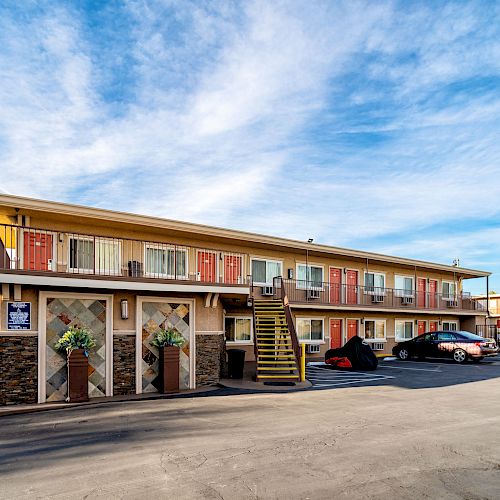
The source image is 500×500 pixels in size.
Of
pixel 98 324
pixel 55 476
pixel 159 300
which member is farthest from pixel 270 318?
pixel 55 476

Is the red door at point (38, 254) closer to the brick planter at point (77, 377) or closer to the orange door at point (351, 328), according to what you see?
the brick planter at point (77, 377)

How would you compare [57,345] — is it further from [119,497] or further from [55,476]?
[119,497]

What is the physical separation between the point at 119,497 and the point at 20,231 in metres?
9.51

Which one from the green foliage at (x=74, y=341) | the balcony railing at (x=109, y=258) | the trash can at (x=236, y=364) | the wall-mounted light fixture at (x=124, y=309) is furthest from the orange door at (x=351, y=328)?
the green foliage at (x=74, y=341)

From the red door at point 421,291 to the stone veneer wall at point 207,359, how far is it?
17.9 meters

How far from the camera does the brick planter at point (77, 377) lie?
12.5 metres

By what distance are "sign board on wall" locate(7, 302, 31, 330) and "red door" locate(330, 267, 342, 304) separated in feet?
51.3

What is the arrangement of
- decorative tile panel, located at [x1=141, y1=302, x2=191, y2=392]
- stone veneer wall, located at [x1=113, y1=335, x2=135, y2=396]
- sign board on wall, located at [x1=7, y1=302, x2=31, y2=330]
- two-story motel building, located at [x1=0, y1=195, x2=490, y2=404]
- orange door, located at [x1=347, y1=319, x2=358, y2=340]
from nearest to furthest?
sign board on wall, located at [x1=7, y1=302, x2=31, y2=330]
two-story motel building, located at [x1=0, y1=195, x2=490, y2=404]
stone veneer wall, located at [x1=113, y1=335, x2=135, y2=396]
decorative tile panel, located at [x1=141, y1=302, x2=191, y2=392]
orange door, located at [x1=347, y1=319, x2=358, y2=340]

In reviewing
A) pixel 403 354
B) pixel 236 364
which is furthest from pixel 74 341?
pixel 403 354

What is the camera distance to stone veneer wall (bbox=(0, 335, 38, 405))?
471 inches

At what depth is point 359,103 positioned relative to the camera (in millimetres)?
20094

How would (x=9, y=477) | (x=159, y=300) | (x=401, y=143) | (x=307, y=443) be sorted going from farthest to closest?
(x=401, y=143) < (x=159, y=300) < (x=307, y=443) < (x=9, y=477)

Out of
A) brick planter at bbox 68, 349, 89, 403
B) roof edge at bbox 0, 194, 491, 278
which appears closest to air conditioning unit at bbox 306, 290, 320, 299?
roof edge at bbox 0, 194, 491, 278

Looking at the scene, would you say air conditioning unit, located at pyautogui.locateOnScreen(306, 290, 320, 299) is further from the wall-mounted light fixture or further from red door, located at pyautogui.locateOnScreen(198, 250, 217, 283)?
the wall-mounted light fixture
